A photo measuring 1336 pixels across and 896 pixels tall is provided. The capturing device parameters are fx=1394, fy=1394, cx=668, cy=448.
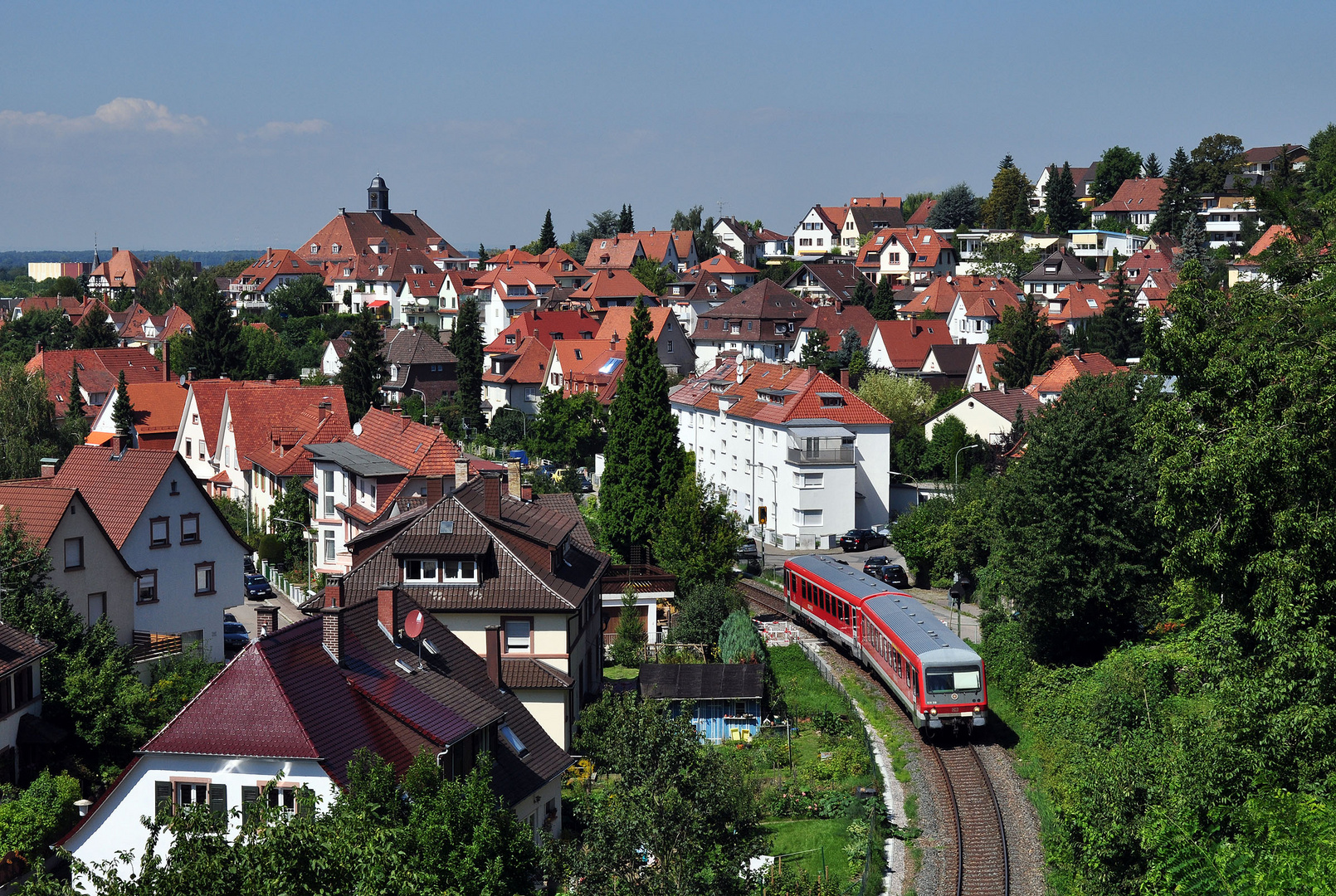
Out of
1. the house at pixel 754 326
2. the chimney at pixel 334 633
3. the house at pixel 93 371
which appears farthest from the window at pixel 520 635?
the house at pixel 754 326

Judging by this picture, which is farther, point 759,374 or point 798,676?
point 759,374

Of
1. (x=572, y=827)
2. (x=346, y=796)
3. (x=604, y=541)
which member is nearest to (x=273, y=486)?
(x=604, y=541)

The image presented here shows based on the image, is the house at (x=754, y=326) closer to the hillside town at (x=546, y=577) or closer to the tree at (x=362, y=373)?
the hillside town at (x=546, y=577)

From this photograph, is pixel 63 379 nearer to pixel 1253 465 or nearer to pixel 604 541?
pixel 604 541

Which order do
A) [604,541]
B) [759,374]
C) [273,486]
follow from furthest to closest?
1. [759,374]
2. [273,486]
3. [604,541]

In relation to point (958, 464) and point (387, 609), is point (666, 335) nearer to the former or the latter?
point (958, 464)

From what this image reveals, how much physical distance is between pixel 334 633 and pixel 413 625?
11.1 feet

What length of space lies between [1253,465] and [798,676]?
21128 millimetres

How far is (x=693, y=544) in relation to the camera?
51.0 meters

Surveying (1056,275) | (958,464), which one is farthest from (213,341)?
(1056,275)

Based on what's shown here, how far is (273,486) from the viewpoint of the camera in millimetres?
62188

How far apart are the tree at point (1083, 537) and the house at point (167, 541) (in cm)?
2418

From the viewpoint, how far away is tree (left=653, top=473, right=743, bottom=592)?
50.7 meters

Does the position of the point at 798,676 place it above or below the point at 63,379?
below
